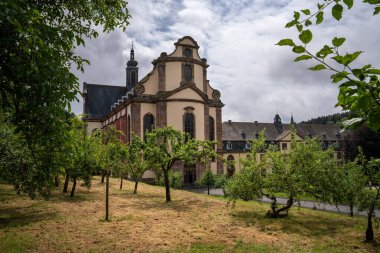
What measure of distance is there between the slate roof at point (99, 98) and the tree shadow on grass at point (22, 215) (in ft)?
129

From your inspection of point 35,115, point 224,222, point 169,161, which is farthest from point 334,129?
point 35,115

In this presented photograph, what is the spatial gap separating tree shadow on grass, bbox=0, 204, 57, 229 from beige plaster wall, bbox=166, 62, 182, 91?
83.1 ft

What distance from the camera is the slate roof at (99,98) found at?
5497cm

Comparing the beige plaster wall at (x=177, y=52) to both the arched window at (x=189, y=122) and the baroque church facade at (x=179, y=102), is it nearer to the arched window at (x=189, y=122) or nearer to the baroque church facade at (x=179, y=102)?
the baroque church facade at (x=179, y=102)

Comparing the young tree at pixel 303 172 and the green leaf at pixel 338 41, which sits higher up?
the green leaf at pixel 338 41

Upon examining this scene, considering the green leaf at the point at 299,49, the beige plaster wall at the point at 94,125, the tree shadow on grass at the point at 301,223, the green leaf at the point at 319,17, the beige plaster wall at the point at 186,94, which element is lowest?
the tree shadow on grass at the point at 301,223

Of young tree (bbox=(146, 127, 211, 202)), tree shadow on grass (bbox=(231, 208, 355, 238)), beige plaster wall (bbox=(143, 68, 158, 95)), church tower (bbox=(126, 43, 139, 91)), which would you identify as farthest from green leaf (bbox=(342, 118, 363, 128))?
church tower (bbox=(126, 43, 139, 91))

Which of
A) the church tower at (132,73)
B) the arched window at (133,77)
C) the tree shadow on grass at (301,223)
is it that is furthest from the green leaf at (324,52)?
the arched window at (133,77)

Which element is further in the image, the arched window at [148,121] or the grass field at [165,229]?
the arched window at [148,121]

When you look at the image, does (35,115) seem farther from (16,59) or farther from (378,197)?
(378,197)

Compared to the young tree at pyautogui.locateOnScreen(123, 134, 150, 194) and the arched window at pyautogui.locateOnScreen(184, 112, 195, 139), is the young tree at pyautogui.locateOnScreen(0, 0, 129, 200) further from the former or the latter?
the arched window at pyautogui.locateOnScreen(184, 112, 195, 139)

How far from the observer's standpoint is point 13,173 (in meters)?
11.6

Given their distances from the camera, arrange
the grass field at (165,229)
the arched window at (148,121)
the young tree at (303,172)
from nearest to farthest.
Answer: the grass field at (165,229) < the young tree at (303,172) < the arched window at (148,121)

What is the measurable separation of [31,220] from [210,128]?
3118cm
